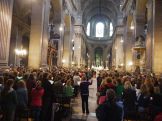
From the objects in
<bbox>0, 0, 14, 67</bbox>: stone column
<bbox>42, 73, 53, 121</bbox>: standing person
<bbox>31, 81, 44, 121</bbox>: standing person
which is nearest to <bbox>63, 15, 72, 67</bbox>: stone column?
<bbox>0, 0, 14, 67</bbox>: stone column

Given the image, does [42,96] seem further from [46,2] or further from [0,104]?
[46,2]

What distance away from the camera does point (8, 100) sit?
7.34 m

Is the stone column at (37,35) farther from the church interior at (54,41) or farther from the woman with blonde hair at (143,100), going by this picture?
the woman with blonde hair at (143,100)

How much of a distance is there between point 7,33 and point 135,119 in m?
7.51

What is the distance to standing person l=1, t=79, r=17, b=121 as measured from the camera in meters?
7.31

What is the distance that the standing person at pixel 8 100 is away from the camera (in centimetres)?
731

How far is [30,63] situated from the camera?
762 inches

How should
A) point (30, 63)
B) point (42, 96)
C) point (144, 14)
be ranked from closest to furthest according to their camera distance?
1. point (42, 96)
2. point (30, 63)
3. point (144, 14)

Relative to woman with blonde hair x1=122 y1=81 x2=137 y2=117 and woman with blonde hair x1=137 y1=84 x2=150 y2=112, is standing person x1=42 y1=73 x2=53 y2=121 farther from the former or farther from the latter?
woman with blonde hair x1=137 y1=84 x2=150 y2=112

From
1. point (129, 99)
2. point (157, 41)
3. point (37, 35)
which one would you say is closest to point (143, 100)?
point (129, 99)

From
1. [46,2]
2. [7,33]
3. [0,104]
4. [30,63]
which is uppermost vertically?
[46,2]

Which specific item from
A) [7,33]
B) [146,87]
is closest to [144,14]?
[7,33]

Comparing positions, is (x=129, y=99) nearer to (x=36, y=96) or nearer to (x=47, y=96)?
(x=47, y=96)

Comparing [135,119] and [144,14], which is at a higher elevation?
[144,14]
